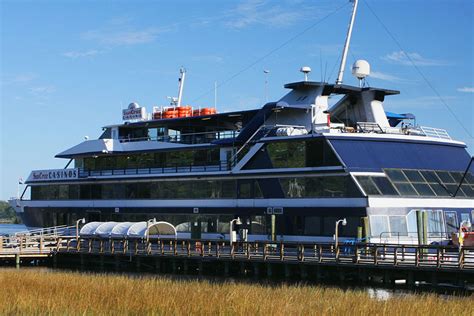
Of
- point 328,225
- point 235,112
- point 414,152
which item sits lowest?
point 328,225

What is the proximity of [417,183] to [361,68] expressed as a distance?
9.49 meters

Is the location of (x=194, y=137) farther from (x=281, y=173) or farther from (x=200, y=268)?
(x=200, y=268)

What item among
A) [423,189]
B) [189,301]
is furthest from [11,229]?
[189,301]

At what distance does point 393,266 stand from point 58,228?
2990 centimetres

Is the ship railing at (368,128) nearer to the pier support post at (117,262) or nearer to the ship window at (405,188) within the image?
the ship window at (405,188)

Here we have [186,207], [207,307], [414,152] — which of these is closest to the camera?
[207,307]

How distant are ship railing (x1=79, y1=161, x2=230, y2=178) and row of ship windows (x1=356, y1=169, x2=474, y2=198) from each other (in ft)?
34.8

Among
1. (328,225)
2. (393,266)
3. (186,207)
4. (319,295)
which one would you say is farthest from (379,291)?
(186,207)

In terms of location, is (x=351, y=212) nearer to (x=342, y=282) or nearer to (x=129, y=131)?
(x=342, y=282)

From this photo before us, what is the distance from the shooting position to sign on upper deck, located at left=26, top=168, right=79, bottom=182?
60.4 metres

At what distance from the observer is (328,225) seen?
43656 mm

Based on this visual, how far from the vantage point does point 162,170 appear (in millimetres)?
54250

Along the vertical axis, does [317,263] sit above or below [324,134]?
below

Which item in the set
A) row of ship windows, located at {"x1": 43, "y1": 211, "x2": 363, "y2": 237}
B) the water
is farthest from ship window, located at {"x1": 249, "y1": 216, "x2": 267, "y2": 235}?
the water
